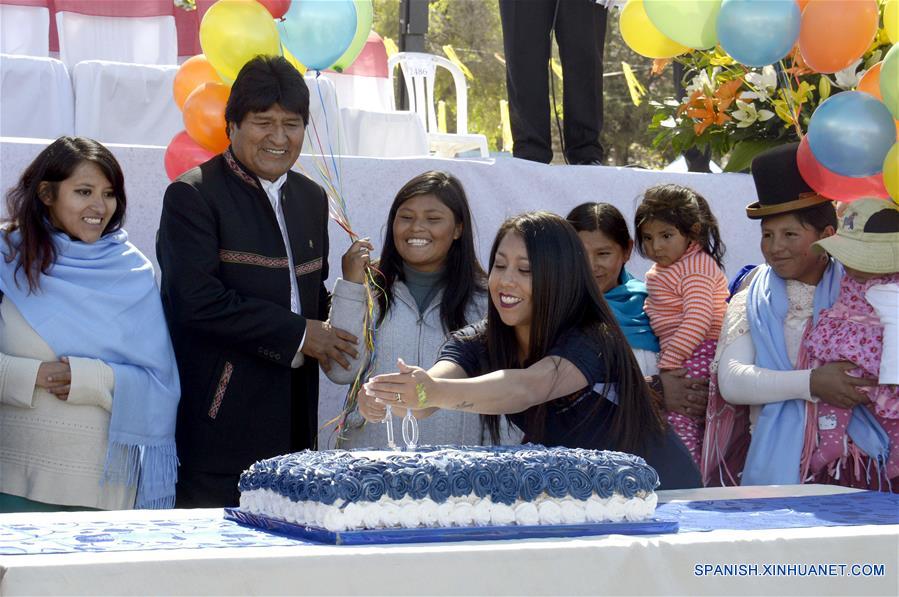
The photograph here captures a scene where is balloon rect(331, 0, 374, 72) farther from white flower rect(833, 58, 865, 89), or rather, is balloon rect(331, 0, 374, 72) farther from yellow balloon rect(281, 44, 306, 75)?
white flower rect(833, 58, 865, 89)

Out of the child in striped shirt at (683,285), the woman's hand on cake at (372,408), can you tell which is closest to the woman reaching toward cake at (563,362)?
the woman's hand on cake at (372,408)

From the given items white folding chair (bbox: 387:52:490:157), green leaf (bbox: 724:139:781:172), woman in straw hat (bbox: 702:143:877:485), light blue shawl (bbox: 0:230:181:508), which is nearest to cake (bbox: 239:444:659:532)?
light blue shawl (bbox: 0:230:181:508)

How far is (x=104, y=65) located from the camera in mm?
5559

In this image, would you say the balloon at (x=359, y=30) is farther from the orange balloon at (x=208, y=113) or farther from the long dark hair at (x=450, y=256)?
the long dark hair at (x=450, y=256)

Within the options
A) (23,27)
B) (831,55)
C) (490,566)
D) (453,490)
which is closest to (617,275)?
(831,55)

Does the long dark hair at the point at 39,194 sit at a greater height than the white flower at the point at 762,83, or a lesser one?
lesser

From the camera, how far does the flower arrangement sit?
4.04 m

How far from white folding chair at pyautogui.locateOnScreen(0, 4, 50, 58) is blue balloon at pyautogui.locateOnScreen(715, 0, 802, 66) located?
429 centimetres

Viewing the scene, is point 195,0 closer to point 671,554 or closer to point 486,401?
point 486,401

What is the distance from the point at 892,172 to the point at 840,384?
59 cm

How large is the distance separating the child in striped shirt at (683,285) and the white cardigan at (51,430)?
1.66 metres

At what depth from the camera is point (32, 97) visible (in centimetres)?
538

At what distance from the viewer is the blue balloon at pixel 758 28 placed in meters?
3.49

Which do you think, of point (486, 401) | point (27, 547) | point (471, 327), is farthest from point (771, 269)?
point (27, 547)
